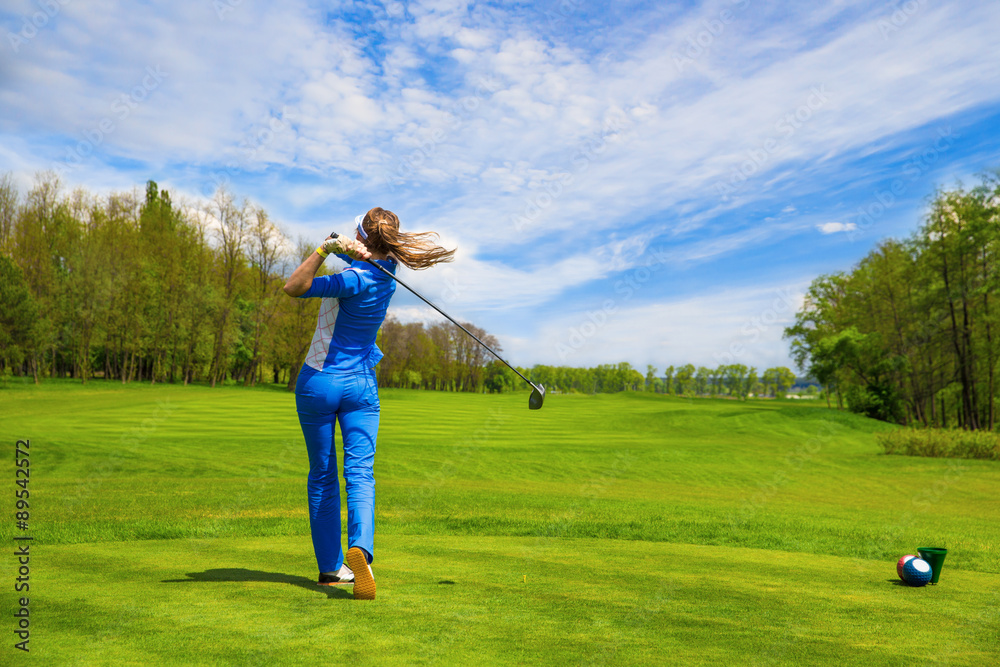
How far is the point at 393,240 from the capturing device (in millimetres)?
4738

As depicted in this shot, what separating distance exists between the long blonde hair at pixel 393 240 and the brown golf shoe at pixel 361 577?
2135 millimetres

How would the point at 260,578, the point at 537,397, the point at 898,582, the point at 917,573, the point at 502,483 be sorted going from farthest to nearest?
the point at 502,483
the point at 537,397
the point at 898,582
the point at 917,573
the point at 260,578

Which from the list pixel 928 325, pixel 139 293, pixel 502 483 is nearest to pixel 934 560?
pixel 502 483

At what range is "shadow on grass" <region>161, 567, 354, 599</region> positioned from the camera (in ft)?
13.6

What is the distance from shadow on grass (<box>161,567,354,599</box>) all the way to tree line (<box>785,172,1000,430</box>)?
3697 cm

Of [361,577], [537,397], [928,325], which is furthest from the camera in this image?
[928,325]

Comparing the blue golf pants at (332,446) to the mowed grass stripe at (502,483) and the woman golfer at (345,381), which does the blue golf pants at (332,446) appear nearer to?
the woman golfer at (345,381)

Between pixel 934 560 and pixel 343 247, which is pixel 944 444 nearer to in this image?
pixel 934 560

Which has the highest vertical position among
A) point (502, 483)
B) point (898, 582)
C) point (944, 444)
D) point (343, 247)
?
point (343, 247)

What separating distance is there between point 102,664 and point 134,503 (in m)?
8.72

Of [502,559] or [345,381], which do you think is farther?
[502,559]

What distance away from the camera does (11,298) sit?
38219 millimetres

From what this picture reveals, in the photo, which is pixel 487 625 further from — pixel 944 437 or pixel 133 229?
pixel 133 229

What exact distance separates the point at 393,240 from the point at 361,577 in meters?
2.35
